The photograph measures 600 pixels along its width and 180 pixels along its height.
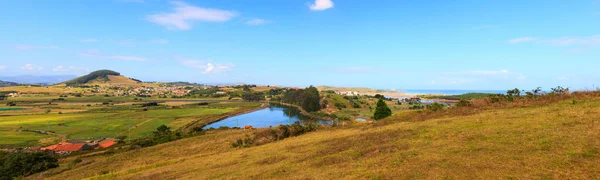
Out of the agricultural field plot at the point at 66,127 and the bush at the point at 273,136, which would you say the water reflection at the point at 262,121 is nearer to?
the agricultural field plot at the point at 66,127

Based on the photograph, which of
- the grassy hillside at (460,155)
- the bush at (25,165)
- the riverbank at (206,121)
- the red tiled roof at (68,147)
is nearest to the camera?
the grassy hillside at (460,155)

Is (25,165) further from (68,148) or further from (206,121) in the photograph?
(206,121)

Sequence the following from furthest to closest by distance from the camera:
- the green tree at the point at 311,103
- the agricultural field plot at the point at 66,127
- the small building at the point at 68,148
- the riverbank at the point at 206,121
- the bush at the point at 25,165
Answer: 1. the green tree at the point at 311,103
2. the riverbank at the point at 206,121
3. the agricultural field plot at the point at 66,127
4. the small building at the point at 68,148
5. the bush at the point at 25,165

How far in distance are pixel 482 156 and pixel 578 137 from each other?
12.3 ft

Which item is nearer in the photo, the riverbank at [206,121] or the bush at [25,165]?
the bush at [25,165]

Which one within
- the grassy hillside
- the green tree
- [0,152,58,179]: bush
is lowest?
[0,152,58,179]: bush

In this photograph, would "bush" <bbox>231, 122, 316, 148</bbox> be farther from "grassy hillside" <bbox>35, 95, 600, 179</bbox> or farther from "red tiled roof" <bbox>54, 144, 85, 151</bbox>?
"red tiled roof" <bbox>54, 144, 85, 151</bbox>

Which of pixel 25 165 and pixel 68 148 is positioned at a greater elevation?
pixel 25 165

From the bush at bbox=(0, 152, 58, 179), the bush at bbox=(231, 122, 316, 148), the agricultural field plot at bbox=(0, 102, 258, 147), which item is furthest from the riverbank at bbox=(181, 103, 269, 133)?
the bush at bbox=(231, 122, 316, 148)

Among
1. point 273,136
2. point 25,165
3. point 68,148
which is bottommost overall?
point 68,148

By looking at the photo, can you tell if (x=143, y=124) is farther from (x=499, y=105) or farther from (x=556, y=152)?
(x=556, y=152)

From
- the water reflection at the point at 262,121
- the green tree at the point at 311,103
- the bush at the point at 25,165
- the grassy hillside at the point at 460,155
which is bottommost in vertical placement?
the water reflection at the point at 262,121

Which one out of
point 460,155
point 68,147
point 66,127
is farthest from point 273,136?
point 66,127

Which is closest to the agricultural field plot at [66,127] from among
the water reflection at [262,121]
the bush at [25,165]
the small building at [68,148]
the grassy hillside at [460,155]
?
the water reflection at [262,121]
